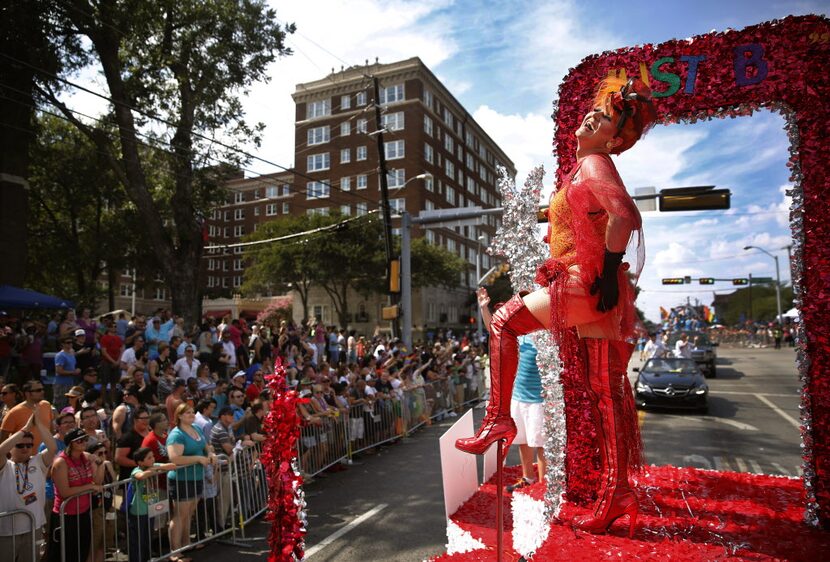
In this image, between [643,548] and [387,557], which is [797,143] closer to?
[643,548]

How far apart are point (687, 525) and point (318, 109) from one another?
5249 cm

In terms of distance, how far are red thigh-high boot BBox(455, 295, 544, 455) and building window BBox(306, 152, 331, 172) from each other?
49.6m

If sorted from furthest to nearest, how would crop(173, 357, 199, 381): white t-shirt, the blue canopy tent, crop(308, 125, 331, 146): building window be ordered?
crop(308, 125, 331, 146): building window → the blue canopy tent → crop(173, 357, 199, 381): white t-shirt

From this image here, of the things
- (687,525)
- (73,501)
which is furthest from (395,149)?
(687,525)

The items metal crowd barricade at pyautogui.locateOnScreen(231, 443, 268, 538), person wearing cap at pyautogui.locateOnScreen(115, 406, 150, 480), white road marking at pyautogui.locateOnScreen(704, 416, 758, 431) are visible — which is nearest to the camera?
person wearing cap at pyautogui.locateOnScreen(115, 406, 150, 480)

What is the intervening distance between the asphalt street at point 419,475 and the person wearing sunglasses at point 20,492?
5.32 ft

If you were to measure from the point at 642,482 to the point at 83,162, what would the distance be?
26.5 m

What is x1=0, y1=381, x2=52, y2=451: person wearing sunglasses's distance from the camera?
5.50 m

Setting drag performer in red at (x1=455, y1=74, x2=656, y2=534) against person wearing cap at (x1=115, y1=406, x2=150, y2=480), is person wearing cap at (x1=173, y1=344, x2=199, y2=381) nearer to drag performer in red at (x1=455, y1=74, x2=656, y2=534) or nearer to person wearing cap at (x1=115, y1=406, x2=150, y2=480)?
person wearing cap at (x1=115, y1=406, x2=150, y2=480)

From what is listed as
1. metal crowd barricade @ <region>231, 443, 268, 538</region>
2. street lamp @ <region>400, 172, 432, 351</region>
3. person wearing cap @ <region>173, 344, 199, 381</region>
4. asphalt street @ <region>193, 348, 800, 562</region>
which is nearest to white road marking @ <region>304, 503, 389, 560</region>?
asphalt street @ <region>193, 348, 800, 562</region>

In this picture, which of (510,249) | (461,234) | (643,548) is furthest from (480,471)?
(461,234)

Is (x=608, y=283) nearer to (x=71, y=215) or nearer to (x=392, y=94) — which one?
(x=71, y=215)

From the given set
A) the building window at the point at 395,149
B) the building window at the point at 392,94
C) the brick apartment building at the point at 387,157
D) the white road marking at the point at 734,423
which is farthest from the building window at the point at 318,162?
the white road marking at the point at 734,423

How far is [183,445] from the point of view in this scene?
19.8 feet
